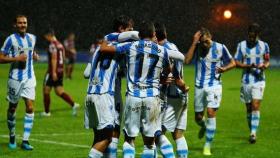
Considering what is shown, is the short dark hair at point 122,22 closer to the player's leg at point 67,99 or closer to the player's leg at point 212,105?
the player's leg at point 212,105

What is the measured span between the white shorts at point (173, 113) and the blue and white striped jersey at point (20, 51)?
3.40m

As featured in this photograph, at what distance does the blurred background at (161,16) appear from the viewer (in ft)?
182

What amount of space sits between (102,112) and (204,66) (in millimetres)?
4200

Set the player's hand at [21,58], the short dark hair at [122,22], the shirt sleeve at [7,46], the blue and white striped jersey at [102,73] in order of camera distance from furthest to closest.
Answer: the shirt sleeve at [7,46], the player's hand at [21,58], the short dark hair at [122,22], the blue and white striped jersey at [102,73]

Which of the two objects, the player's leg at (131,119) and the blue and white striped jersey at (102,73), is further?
the blue and white striped jersey at (102,73)

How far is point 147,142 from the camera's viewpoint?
1040cm

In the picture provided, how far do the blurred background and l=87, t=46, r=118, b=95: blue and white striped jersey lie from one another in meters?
43.4

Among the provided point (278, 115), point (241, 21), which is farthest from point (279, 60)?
point (278, 115)

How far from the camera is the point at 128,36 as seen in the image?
1025 centimetres

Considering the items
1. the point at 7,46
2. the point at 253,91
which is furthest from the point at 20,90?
the point at 253,91

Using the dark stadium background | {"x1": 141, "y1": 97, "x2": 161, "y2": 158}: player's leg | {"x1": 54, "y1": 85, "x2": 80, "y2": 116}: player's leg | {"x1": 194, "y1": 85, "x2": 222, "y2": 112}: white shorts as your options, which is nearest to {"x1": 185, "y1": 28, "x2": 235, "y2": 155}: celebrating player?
{"x1": 194, "y1": 85, "x2": 222, "y2": 112}: white shorts

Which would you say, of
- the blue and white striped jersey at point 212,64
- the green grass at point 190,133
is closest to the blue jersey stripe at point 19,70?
the green grass at point 190,133

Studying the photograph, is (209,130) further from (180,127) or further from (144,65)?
(144,65)

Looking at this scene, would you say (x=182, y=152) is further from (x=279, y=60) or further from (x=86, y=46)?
(x=86, y=46)
